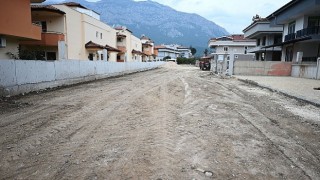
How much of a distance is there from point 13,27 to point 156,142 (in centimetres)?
1650

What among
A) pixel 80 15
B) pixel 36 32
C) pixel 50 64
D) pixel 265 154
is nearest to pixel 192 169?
pixel 265 154

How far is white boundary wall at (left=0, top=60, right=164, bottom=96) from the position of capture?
10.9m

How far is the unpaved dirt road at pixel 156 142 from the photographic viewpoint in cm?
393

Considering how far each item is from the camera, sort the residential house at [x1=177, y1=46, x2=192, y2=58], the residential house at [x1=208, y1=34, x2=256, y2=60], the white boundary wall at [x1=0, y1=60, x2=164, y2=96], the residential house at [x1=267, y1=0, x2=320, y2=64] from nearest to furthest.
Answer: the white boundary wall at [x1=0, y1=60, x2=164, y2=96] < the residential house at [x1=267, y1=0, x2=320, y2=64] < the residential house at [x1=208, y1=34, x2=256, y2=60] < the residential house at [x1=177, y1=46, x2=192, y2=58]

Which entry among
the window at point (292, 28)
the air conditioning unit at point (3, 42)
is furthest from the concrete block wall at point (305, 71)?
the air conditioning unit at point (3, 42)

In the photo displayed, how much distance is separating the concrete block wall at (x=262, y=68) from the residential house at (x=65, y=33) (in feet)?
54.1


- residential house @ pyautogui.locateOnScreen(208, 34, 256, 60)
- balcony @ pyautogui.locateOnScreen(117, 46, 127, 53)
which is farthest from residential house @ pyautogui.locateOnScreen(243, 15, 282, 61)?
residential house @ pyautogui.locateOnScreen(208, 34, 256, 60)

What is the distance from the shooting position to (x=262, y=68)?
99.5ft

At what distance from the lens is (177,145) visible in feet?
16.5

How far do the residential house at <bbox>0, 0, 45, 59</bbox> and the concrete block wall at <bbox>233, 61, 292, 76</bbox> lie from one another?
22749 mm

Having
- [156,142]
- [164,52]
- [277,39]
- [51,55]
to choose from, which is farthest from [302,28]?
[164,52]

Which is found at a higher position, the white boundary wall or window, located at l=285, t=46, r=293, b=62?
window, located at l=285, t=46, r=293, b=62

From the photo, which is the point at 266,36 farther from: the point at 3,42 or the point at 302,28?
the point at 3,42

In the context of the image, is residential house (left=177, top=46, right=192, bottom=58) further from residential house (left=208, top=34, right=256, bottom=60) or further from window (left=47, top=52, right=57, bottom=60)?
window (left=47, top=52, right=57, bottom=60)
